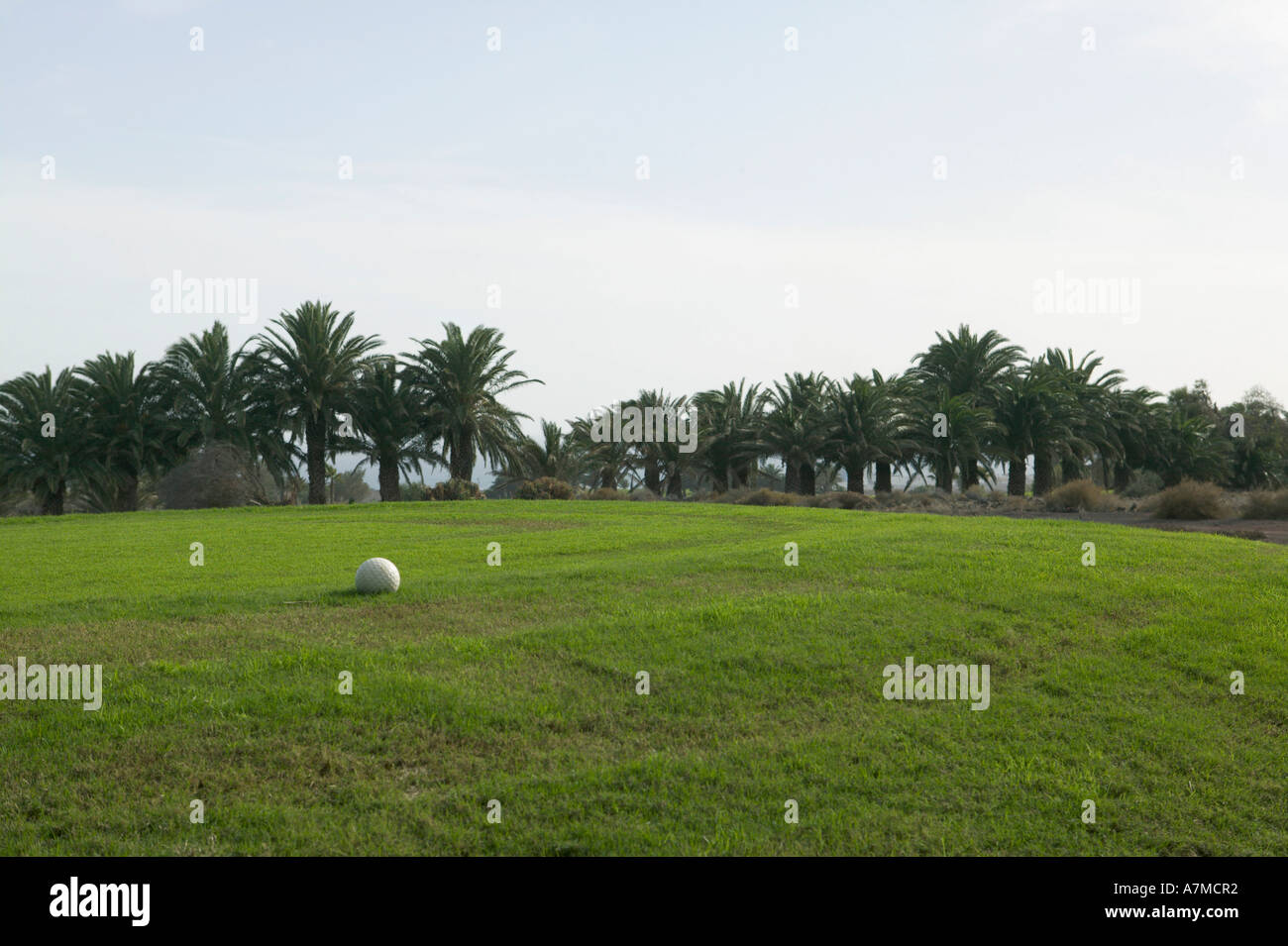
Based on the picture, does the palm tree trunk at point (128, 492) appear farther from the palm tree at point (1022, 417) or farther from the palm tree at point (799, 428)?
the palm tree at point (1022, 417)

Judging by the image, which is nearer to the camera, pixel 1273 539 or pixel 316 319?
pixel 1273 539

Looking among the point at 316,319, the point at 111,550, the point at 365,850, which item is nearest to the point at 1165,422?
the point at 316,319

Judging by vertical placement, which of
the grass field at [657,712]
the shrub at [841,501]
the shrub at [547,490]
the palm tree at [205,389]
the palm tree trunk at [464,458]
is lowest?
the grass field at [657,712]

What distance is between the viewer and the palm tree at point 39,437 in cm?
3638

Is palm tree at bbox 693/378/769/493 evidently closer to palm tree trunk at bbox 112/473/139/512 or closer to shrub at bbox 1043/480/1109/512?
shrub at bbox 1043/480/1109/512

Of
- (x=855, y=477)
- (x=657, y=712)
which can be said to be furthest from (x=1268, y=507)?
(x=657, y=712)

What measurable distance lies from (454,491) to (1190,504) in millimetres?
22019

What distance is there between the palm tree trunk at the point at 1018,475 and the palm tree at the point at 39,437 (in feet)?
121

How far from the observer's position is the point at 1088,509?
28.0 meters

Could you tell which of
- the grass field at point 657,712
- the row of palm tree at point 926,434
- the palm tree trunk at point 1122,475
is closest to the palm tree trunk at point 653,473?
the row of palm tree at point 926,434

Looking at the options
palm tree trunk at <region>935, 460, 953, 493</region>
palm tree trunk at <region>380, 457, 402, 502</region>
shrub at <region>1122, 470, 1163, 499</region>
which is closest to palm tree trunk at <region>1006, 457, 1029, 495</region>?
palm tree trunk at <region>935, 460, 953, 493</region>

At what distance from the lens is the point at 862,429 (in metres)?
38.0

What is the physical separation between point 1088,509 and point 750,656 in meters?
22.0
